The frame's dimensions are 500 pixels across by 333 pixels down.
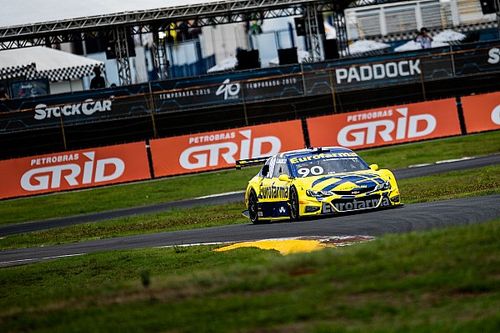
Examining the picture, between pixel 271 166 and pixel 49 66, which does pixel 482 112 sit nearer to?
pixel 271 166

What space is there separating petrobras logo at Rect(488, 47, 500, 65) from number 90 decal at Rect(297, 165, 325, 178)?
1920 cm

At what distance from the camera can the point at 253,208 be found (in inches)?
794

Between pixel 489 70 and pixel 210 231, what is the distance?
20.0 metres

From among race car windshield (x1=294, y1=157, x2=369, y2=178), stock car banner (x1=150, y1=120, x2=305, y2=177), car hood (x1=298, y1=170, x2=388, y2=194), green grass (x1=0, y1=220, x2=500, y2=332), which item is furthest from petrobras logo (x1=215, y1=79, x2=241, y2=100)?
green grass (x1=0, y1=220, x2=500, y2=332)

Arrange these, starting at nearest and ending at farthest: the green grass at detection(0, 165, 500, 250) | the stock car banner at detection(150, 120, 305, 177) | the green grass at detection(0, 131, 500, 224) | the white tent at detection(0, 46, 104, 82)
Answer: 1. the green grass at detection(0, 165, 500, 250)
2. the green grass at detection(0, 131, 500, 224)
3. the stock car banner at detection(150, 120, 305, 177)
4. the white tent at detection(0, 46, 104, 82)

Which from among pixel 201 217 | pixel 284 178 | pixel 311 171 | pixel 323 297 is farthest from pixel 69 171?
pixel 323 297

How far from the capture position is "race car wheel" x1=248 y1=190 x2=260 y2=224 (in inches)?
786

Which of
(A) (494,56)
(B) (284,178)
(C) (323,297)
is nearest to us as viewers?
(C) (323,297)

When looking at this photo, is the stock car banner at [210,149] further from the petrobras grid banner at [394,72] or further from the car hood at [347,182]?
the car hood at [347,182]

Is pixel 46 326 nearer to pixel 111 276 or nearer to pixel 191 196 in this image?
pixel 111 276

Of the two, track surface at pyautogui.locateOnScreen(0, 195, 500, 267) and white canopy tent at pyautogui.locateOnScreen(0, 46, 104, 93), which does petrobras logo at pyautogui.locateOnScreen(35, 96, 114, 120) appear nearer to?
white canopy tent at pyautogui.locateOnScreen(0, 46, 104, 93)

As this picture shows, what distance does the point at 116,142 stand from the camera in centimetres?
3459

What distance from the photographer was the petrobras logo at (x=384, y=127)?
107 ft

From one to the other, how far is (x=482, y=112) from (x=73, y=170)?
477 inches
